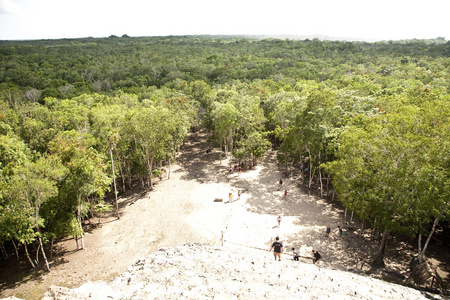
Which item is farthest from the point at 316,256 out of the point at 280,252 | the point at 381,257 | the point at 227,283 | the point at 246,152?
the point at 246,152

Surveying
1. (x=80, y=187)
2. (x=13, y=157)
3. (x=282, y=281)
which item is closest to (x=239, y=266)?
(x=282, y=281)

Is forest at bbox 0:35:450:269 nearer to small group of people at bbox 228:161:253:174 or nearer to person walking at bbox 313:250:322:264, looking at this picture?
small group of people at bbox 228:161:253:174

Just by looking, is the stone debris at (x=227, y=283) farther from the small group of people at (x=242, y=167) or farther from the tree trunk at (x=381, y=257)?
the small group of people at (x=242, y=167)

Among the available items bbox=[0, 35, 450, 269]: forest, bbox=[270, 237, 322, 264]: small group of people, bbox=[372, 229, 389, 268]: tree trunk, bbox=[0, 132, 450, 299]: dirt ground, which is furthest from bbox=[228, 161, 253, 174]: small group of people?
bbox=[372, 229, 389, 268]: tree trunk

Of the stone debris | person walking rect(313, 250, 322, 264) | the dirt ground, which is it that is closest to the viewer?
the stone debris

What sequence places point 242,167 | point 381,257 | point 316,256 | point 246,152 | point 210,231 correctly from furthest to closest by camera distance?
point 242,167 → point 246,152 → point 210,231 → point 316,256 → point 381,257

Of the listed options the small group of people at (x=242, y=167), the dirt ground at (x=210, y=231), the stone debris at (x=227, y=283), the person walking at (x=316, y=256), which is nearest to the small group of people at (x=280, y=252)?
Result: the person walking at (x=316, y=256)

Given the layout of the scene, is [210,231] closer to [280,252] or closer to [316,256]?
[280,252]
